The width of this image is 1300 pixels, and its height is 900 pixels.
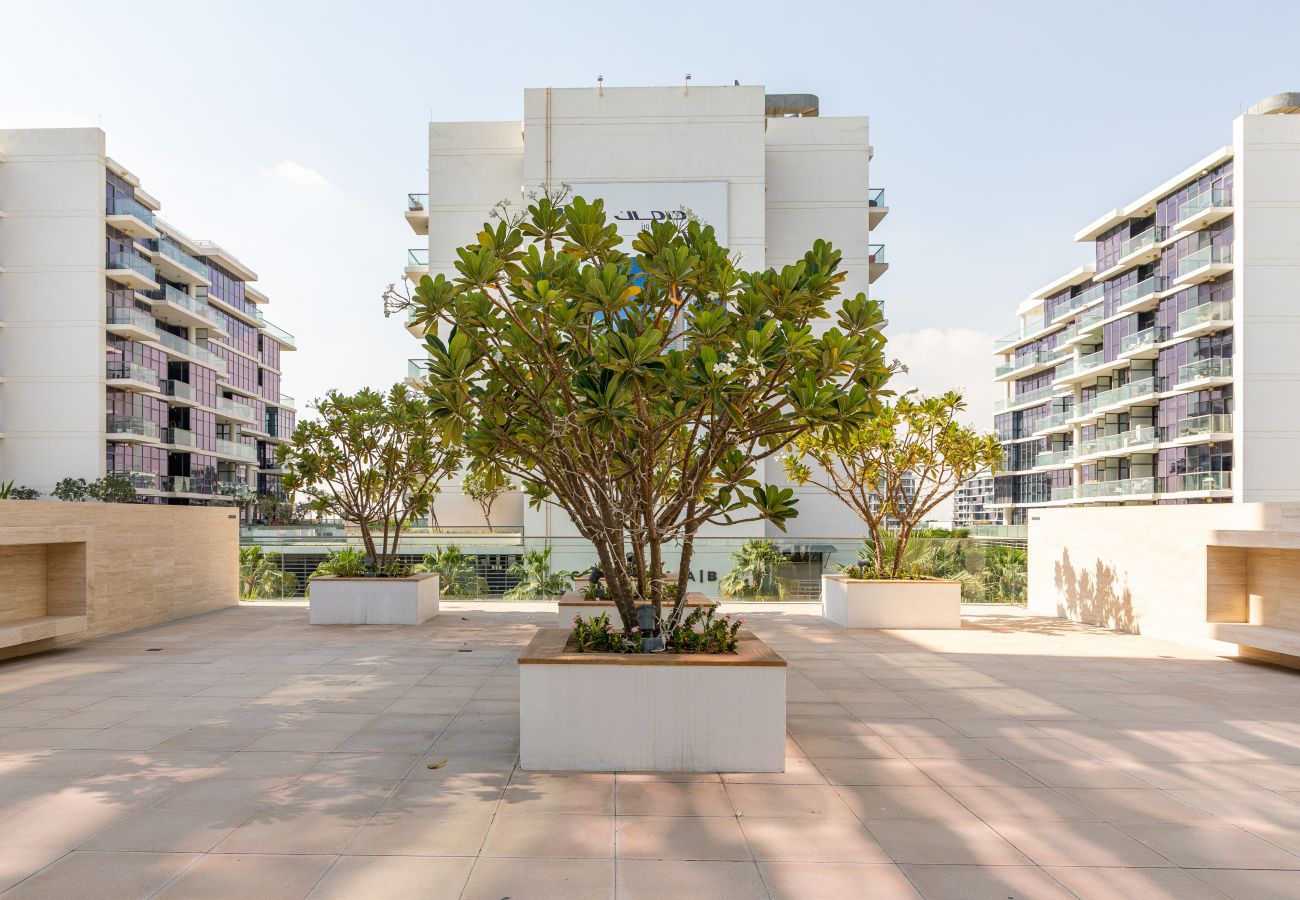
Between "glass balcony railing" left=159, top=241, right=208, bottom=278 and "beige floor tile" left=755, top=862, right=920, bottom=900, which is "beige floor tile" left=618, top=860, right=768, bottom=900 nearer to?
"beige floor tile" left=755, top=862, right=920, bottom=900

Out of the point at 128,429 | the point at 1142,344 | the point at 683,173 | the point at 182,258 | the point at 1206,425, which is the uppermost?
the point at 182,258

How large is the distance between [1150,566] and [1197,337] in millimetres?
30694

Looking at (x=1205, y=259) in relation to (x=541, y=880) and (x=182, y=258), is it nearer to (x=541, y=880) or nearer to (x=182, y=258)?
(x=541, y=880)

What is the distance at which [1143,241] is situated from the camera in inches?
1580

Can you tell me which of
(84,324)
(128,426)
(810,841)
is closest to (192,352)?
(128,426)

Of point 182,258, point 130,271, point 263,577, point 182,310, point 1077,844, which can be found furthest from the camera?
point 182,258

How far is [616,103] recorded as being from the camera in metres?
29.3

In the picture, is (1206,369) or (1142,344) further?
(1142,344)

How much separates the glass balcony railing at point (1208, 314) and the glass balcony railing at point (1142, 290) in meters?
3.08

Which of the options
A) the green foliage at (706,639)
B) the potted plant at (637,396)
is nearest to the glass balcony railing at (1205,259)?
the potted plant at (637,396)

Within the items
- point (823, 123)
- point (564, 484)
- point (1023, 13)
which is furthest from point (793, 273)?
point (823, 123)

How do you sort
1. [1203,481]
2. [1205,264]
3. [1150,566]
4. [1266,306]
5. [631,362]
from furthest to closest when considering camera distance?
[1205,264] → [1203,481] → [1266,306] → [1150,566] → [631,362]

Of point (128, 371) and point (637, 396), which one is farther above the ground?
point (128, 371)

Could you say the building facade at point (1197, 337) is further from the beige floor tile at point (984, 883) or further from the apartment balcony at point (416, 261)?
the beige floor tile at point (984, 883)
